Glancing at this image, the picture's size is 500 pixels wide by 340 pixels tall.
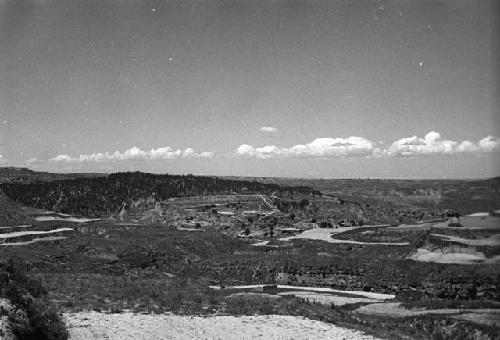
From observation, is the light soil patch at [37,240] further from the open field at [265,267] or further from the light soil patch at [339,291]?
the light soil patch at [339,291]

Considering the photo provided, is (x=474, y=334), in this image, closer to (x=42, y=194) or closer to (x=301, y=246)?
(x=301, y=246)

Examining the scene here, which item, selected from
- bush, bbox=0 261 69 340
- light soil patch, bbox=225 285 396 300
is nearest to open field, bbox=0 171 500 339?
light soil patch, bbox=225 285 396 300

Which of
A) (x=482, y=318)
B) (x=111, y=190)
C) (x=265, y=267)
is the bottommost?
(x=265, y=267)

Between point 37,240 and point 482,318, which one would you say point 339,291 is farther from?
point 37,240

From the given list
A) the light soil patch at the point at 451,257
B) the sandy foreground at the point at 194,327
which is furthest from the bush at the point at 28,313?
the light soil patch at the point at 451,257

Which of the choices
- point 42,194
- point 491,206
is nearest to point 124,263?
point 491,206

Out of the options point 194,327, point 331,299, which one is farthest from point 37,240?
point 194,327

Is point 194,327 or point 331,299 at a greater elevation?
point 194,327
